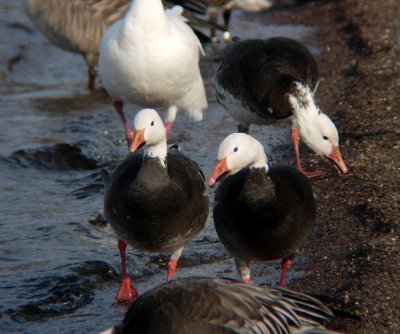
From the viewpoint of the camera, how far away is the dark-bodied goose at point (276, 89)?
24.2ft

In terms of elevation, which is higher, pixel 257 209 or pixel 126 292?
pixel 257 209

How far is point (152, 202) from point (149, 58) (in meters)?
2.56

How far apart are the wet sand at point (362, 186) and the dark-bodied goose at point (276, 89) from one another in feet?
1.29

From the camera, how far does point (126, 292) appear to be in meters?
6.39

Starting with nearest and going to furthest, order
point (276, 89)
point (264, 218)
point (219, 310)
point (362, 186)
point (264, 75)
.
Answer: point (219, 310) → point (264, 218) → point (362, 186) → point (276, 89) → point (264, 75)

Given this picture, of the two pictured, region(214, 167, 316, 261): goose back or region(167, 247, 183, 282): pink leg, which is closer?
region(214, 167, 316, 261): goose back

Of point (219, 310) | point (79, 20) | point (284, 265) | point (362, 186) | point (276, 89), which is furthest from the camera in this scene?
point (79, 20)

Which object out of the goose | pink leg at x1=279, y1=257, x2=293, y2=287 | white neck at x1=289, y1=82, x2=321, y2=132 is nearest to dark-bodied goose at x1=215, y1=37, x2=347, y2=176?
white neck at x1=289, y1=82, x2=321, y2=132

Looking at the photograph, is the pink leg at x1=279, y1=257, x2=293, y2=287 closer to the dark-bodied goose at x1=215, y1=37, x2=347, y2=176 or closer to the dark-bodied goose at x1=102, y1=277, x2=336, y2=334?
the dark-bodied goose at x1=102, y1=277, x2=336, y2=334

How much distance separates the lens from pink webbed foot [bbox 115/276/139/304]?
6.33 meters

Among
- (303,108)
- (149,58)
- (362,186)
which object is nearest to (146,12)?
(149,58)

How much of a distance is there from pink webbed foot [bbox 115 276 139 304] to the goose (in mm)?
6116

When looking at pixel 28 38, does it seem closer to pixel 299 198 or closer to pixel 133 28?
pixel 133 28

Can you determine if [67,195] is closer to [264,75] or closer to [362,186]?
[264,75]
